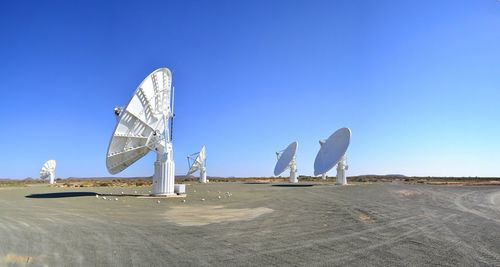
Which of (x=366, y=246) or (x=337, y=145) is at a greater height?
(x=337, y=145)

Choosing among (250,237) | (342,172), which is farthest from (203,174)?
(250,237)

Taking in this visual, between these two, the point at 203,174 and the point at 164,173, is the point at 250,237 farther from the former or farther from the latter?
the point at 203,174

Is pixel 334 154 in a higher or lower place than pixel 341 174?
higher

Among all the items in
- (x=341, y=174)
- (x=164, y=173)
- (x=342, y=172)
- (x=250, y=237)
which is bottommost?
(x=250, y=237)

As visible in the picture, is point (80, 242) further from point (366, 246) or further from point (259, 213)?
point (259, 213)

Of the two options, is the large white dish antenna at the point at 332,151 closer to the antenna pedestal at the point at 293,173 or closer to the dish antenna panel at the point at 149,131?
the antenna pedestal at the point at 293,173

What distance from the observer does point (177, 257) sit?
37.3ft

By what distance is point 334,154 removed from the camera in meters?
51.2

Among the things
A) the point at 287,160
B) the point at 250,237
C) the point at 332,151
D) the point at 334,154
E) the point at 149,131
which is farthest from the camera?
the point at 287,160

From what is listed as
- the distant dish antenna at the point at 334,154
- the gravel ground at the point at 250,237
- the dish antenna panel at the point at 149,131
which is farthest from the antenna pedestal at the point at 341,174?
the gravel ground at the point at 250,237

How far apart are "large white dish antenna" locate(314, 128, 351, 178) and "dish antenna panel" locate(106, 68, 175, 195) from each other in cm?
2300

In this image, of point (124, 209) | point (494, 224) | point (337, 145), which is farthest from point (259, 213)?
point (337, 145)

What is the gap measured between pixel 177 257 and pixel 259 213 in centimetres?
1132

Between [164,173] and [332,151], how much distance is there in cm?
2607
